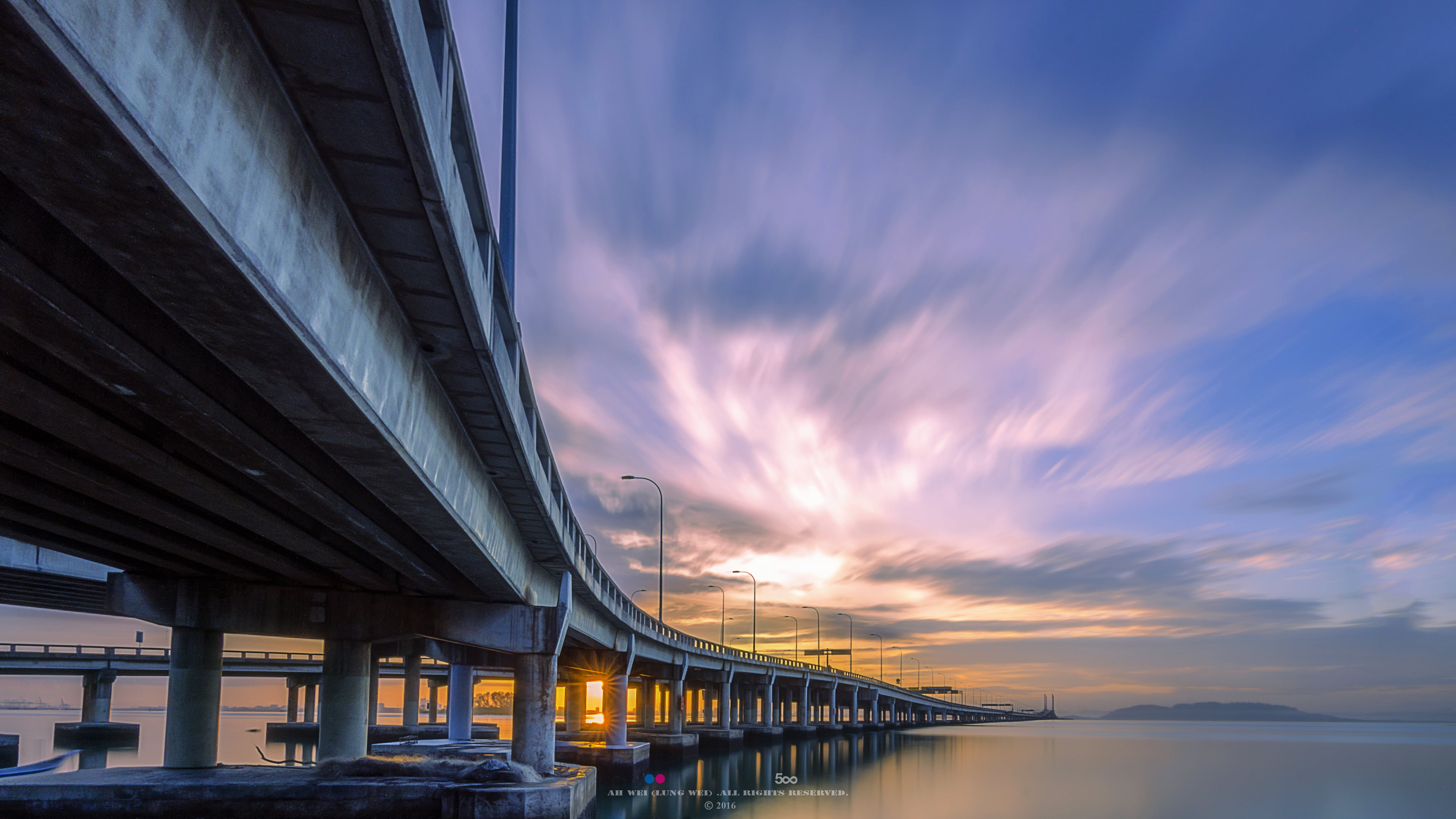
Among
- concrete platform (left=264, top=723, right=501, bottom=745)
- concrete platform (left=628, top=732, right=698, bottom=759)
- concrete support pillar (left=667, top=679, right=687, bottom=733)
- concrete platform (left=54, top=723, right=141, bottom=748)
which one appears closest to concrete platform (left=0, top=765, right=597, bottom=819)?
concrete platform (left=264, top=723, right=501, bottom=745)

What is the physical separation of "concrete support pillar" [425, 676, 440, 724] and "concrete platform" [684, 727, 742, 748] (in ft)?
141

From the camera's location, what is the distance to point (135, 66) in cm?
581

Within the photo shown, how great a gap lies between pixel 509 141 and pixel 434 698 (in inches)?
5241

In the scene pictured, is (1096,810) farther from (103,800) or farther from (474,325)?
(474,325)

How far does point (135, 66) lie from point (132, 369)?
255 inches

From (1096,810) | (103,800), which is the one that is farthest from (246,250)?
(1096,810)

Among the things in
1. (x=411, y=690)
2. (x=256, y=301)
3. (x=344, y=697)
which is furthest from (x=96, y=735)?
(x=256, y=301)

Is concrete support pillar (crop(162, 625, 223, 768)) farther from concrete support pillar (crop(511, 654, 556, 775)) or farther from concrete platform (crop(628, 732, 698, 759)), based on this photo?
concrete platform (crop(628, 732, 698, 759))

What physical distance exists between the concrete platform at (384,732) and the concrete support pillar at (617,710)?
1248 centimetres

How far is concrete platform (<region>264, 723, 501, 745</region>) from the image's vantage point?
7381 cm

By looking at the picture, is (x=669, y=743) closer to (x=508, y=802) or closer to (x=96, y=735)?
(x=508, y=802)

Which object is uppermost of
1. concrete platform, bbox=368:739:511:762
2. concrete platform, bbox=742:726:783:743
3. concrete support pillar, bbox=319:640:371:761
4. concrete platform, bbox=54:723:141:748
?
concrete support pillar, bbox=319:640:371:761

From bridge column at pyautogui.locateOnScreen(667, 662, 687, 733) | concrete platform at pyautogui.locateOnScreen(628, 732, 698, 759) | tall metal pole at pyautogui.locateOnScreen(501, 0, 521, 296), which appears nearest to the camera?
tall metal pole at pyautogui.locateOnScreen(501, 0, 521, 296)

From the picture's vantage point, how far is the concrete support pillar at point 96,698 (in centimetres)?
8894
